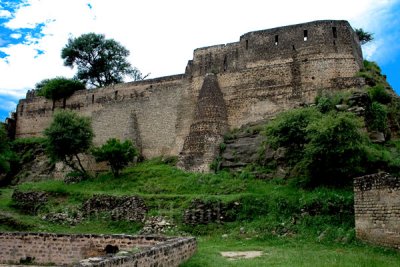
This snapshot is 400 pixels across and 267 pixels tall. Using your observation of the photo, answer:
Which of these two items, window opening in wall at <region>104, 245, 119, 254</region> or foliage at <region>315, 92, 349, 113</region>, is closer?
window opening in wall at <region>104, 245, 119, 254</region>

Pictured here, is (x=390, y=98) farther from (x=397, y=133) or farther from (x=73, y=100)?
(x=73, y=100)

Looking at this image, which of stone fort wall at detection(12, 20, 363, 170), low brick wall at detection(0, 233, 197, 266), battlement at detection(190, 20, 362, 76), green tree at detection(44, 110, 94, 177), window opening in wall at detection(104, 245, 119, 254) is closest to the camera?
low brick wall at detection(0, 233, 197, 266)

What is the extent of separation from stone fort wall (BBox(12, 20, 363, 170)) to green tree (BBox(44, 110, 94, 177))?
3.87 meters

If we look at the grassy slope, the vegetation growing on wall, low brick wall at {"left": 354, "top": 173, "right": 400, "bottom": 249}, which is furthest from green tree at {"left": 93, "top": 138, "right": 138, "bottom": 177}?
low brick wall at {"left": 354, "top": 173, "right": 400, "bottom": 249}

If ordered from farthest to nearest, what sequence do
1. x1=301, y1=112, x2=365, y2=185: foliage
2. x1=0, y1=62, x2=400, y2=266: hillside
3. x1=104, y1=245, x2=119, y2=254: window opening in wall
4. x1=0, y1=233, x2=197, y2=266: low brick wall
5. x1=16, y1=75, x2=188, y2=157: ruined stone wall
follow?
x1=16, y1=75, x2=188, y2=157: ruined stone wall
x1=301, y1=112, x2=365, y2=185: foliage
x1=0, y1=62, x2=400, y2=266: hillside
x1=104, y1=245, x2=119, y2=254: window opening in wall
x1=0, y1=233, x2=197, y2=266: low brick wall

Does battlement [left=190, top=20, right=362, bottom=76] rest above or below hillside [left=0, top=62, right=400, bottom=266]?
above

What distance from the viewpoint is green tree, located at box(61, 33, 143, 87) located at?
43281 mm

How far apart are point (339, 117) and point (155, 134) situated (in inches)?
576

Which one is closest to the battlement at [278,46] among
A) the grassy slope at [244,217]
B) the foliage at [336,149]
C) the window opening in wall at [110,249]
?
the grassy slope at [244,217]

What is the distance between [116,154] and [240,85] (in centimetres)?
838

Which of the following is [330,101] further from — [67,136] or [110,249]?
[67,136]

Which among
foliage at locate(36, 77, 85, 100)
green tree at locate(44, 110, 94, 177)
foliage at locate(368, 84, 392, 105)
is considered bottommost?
green tree at locate(44, 110, 94, 177)

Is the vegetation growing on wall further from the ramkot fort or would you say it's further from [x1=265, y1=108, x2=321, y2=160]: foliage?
the ramkot fort

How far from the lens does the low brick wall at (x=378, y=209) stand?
12.6 metres
